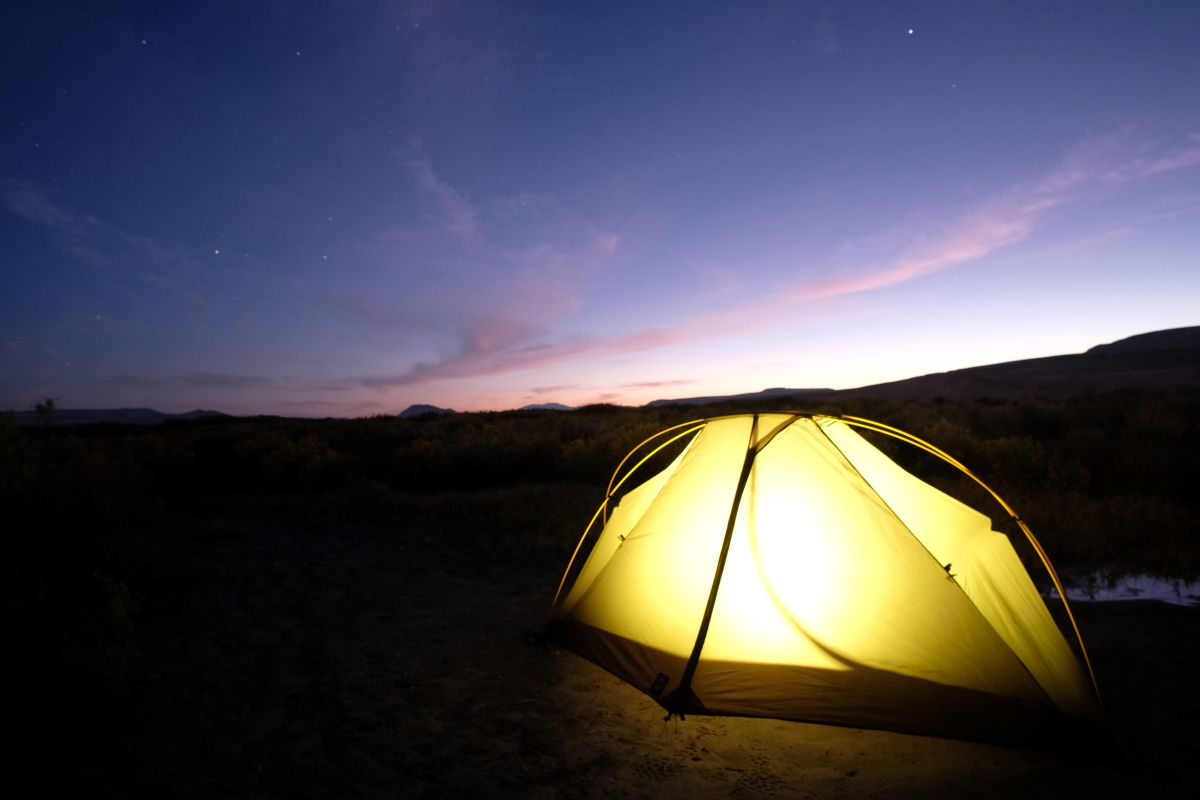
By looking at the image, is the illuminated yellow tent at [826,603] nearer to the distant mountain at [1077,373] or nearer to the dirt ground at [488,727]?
the dirt ground at [488,727]

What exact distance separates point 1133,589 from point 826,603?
489 cm

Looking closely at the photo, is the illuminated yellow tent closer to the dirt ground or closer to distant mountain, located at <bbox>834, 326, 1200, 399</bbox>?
the dirt ground

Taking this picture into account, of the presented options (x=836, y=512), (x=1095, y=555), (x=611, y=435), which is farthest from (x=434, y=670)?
(x=611, y=435)

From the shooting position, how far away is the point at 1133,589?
6.46 m

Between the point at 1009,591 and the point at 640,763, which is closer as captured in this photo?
the point at 640,763

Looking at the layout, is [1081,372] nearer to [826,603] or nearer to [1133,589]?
[1133,589]

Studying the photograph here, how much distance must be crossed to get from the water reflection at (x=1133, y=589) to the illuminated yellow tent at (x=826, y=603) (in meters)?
2.76

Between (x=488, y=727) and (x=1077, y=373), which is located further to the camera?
(x=1077, y=373)

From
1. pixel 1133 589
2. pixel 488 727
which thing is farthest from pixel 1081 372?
pixel 488 727

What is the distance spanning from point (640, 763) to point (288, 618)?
4369 mm

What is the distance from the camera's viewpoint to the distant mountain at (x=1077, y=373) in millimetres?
56188

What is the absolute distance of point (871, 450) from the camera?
495cm

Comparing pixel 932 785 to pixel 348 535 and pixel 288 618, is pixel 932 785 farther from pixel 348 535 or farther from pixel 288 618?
pixel 348 535

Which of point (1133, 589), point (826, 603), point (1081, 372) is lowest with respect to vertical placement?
point (1133, 589)
